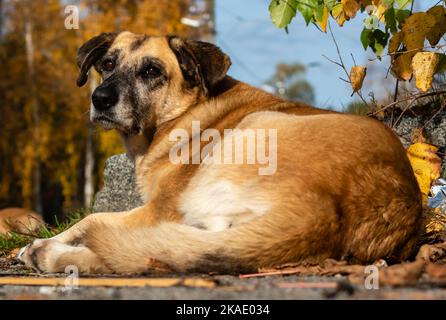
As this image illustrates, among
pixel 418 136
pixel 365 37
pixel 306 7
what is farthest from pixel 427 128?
pixel 306 7

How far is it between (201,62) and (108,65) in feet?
2.68

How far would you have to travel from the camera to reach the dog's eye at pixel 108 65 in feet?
18.5

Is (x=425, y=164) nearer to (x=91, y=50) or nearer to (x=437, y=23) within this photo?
(x=437, y=23)

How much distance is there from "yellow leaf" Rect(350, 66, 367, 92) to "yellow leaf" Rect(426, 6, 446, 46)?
55cm

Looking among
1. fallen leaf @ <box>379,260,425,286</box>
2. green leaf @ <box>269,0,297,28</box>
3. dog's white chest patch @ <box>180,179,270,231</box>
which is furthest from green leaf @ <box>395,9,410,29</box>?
fallen leaf @ <box>379,260,425,286</box>

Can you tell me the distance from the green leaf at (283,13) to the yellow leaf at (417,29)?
2.84 feet

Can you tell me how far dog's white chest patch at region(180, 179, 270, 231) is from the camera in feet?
12.8

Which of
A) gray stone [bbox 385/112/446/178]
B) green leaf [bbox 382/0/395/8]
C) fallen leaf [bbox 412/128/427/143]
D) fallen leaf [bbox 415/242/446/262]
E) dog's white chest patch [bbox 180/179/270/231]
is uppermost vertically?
green leaf [bbox 382/0/395/8]

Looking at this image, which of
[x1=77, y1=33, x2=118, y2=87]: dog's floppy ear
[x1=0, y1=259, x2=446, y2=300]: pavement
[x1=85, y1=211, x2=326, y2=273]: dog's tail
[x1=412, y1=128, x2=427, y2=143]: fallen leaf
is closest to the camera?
[x1=0, y1=259, x2=446, y2=300]: pavement

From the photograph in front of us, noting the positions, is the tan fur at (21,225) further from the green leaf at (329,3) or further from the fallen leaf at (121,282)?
the green leaf at (329,3)

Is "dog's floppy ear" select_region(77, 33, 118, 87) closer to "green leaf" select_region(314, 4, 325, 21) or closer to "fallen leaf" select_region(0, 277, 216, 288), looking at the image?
"green leaf" select_region(314, 4, 325, 21)

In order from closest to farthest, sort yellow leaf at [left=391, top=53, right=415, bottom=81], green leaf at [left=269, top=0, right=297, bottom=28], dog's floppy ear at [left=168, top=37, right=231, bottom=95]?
green leaf at [left=269, top=0, right=297, bottom=28] < dog's floppy ear at [left=168, top=37, right=231, bottom=95] < yellow leaf at [left=391, top=53, right=415, bottom=81]

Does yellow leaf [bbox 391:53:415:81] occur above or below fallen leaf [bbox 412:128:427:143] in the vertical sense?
above

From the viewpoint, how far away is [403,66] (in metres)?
5.47
